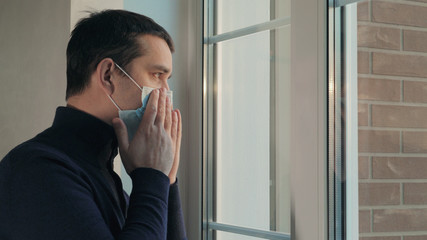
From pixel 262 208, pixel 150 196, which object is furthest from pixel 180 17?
pixel 150 196

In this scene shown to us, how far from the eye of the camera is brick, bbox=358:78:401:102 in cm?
164

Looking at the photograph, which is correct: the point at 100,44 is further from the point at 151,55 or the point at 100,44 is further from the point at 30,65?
Result: the point at 30,65

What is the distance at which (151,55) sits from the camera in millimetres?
1470

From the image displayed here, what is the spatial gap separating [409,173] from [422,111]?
0.54ft

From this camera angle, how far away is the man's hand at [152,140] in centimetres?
138

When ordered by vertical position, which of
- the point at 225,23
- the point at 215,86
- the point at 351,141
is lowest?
the point at 351,141

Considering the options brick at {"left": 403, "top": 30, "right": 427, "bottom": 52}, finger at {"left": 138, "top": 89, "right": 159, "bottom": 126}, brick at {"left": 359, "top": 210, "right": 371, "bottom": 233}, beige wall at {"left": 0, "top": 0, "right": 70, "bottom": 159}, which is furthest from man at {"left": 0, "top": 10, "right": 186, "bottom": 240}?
beige wall at {"left": 0, "top": 0, "right": 70, "bottom": 159}

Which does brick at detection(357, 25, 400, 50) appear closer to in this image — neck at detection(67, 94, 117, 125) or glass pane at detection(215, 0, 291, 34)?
glass pane at detection(215, 0, 291, 34)

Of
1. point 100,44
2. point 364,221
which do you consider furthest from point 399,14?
point 100,44

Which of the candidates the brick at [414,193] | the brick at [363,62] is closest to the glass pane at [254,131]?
the brick at [363,62]

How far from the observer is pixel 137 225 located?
1.23 meters

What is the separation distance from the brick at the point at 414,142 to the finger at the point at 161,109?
0.64 metres

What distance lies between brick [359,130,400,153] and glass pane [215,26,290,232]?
34cm

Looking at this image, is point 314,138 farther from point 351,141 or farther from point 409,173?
point 409,173
